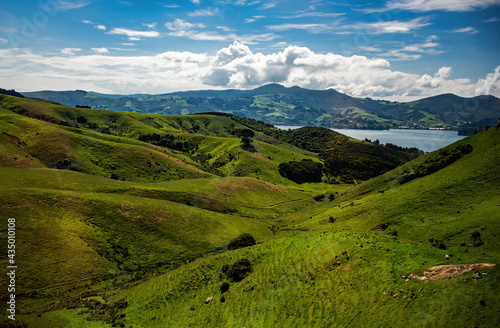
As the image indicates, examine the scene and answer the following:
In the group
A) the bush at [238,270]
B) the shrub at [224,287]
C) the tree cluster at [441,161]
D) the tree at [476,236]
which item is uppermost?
the tree cluster at [441,161]

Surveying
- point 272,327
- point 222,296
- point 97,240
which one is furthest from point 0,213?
point 272,327

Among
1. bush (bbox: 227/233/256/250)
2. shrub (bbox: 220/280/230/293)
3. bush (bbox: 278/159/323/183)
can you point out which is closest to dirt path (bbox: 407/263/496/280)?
shrub (bbox: 220/280/230/293)

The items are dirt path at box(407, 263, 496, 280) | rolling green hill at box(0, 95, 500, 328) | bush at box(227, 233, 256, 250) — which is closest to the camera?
dirt path at box(407, 263, 496, 280)

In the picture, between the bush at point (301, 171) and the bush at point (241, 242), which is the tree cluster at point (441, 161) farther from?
the bush at point (301, 171)

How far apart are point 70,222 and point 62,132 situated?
97200 millimetres

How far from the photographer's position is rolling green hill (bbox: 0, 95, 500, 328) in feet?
99.9

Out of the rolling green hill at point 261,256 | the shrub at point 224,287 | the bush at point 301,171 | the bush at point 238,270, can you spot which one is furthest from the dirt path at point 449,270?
the bush at point 301,171

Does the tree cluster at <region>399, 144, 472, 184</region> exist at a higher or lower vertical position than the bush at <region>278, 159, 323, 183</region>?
higher

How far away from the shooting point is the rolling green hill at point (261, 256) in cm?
3046

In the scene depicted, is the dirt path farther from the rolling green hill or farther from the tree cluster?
the tree cluster

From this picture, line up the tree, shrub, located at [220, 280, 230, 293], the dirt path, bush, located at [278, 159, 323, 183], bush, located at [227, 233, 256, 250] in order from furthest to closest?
1. bush, located at [278, 159, 323, 183]
2. bush, located at [227, 233, 256, 250]
3. shrub, located at [220, 280, 230, 293]
4. the tree
5. the dirt path

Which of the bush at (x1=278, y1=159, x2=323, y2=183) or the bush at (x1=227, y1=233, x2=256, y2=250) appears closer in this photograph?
the bush at (x1=227, y1=233, x2=256, y2=250)

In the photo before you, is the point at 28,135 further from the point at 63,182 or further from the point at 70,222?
the point at 70,222

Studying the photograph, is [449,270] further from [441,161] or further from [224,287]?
[441,161]
